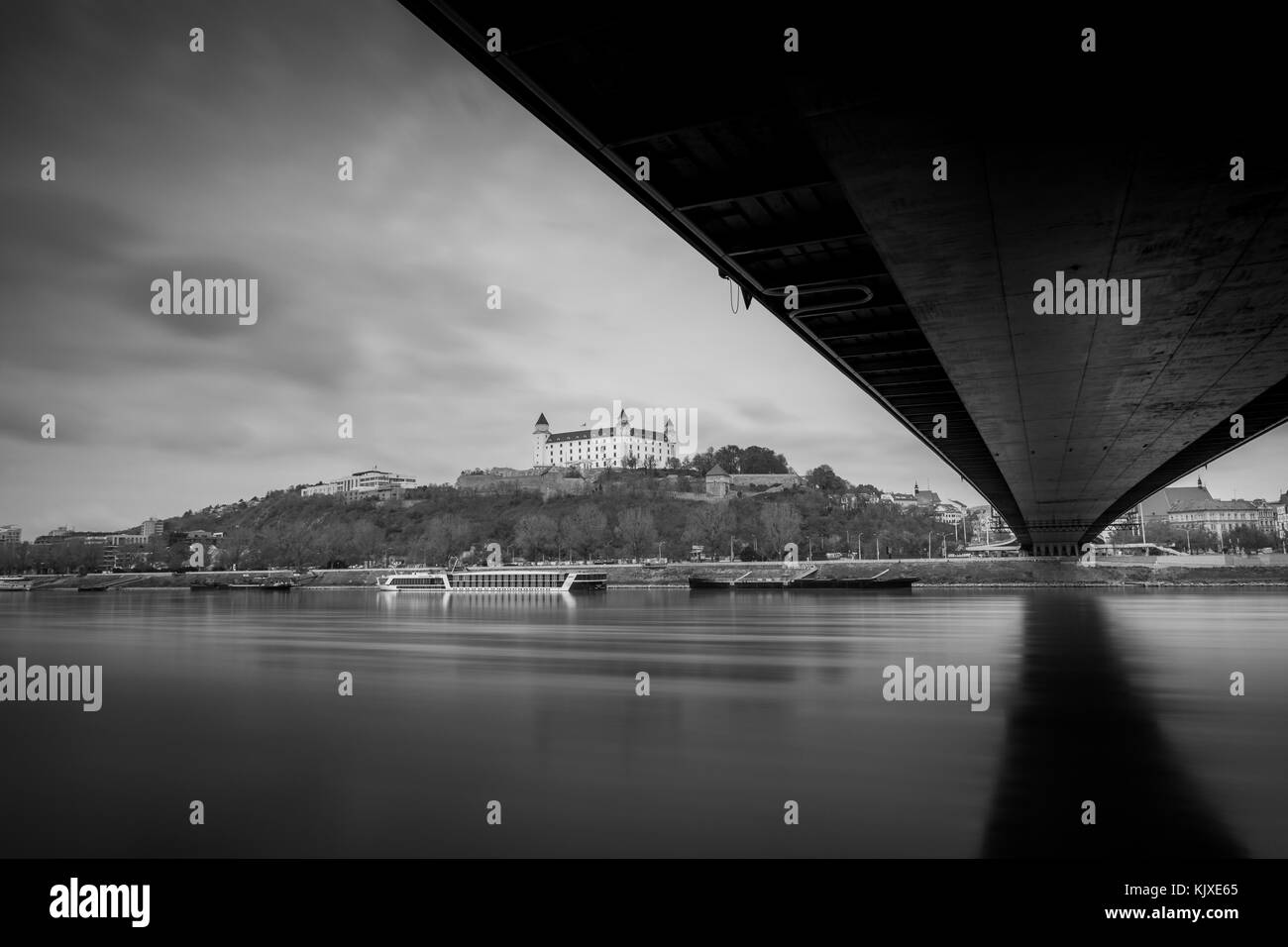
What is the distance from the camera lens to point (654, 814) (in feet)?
34.1

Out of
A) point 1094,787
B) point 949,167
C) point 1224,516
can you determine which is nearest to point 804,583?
point 1094,787

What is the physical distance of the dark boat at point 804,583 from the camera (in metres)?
116

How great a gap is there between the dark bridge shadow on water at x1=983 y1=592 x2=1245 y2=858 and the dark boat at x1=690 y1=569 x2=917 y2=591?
9706 cm

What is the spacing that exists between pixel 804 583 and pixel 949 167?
111189 mm

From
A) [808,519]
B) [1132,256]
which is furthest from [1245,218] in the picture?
[808,519]

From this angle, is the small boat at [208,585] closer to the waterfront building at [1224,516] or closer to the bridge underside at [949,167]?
the bridge underside at [949,167]

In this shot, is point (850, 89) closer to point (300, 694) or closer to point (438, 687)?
point (438, 687)

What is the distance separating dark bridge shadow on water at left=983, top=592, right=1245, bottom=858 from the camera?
901cm

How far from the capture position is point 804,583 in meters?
119

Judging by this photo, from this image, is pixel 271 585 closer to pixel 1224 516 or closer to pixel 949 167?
pixel 949 167

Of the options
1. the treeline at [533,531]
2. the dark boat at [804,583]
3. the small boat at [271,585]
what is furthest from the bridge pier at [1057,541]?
the small boat at [271,585]

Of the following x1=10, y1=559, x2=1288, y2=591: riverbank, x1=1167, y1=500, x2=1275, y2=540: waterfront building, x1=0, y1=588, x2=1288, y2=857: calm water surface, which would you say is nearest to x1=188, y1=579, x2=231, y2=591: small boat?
x1=10, y1=559, x2=1288, y2=591: riverbank

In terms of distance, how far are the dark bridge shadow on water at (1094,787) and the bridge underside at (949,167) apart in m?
8.67
